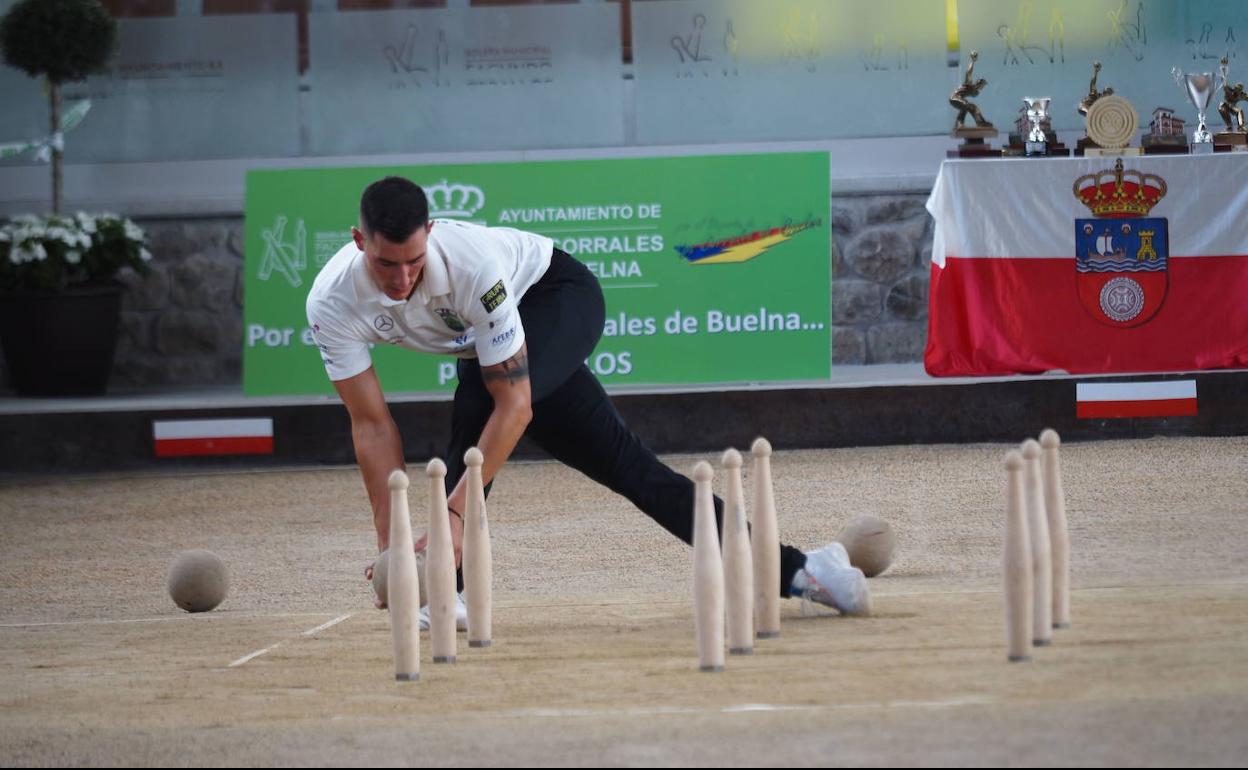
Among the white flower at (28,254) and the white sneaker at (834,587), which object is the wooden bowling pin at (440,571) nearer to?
the white sneaker at (834,587)

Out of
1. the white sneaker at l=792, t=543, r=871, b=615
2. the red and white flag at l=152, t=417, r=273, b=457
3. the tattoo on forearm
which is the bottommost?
the red and white flag at l=152, t=417, r=273, b=457

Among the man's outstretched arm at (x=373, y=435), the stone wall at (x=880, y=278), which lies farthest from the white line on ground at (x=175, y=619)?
the stone wall at (x=880, y=278)

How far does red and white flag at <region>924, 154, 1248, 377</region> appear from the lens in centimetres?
832

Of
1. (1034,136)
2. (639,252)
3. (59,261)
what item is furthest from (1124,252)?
(59,261)

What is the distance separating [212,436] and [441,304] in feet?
15.3

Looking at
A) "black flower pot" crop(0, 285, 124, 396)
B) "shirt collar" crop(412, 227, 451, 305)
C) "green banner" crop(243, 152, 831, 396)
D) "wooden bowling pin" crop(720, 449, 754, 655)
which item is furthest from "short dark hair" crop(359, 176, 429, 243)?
"black flower pot" crop(0, 285, 124, 396)

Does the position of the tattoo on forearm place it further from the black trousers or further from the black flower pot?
the black flower pot

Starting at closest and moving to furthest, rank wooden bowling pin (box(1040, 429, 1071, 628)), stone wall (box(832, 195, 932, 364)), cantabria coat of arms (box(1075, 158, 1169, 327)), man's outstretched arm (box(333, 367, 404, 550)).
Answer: wooden bowling pin (box(1040, 429, 1071, 628)) → man's outstretched arm (box(333, 367, 404, 550)) → cantabria coat of arms (box(1075, 158, 1169, 327)) → stone wall (box(832, 195, 932, 364))

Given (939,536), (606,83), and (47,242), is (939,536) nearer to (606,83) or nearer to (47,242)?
(606,83)

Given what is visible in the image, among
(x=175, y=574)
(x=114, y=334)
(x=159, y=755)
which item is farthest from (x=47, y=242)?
(x=159, y=755)

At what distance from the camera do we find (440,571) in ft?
12.7

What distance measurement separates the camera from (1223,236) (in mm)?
8375

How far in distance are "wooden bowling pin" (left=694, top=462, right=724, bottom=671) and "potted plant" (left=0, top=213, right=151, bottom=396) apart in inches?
270

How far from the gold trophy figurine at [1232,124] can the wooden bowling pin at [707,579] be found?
19.7 feet
